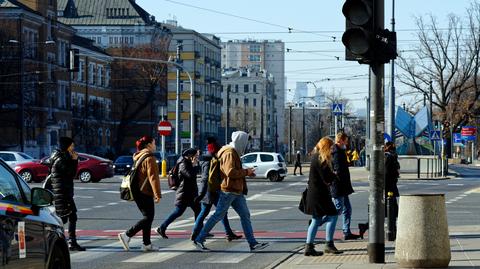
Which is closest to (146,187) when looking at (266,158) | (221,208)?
(221,208)

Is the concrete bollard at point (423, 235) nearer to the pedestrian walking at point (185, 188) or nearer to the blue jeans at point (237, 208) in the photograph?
the blue jeans at point (237, 208)

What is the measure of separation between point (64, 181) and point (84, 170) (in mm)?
30715

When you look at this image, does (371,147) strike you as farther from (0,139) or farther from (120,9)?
(120,9)

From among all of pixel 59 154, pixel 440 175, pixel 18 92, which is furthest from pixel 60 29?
pixel 59 154

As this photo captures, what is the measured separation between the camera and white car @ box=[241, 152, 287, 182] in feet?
164

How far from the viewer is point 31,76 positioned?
7469 centimetres

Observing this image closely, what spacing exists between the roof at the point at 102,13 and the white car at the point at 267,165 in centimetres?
5950

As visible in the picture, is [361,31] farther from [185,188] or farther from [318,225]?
[185,188]

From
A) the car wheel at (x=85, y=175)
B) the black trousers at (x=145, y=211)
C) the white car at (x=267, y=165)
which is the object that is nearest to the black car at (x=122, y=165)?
the white car at (x=267, y=165)

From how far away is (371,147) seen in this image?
12758mm

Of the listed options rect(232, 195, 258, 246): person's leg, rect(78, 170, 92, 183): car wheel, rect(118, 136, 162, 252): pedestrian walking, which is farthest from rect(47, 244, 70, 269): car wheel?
rect(78, 170, 92, 183): car wheel

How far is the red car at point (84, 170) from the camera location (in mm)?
45344

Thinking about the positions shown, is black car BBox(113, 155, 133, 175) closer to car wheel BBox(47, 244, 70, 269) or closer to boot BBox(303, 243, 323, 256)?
boot BBox(303, 243, 323, 256)

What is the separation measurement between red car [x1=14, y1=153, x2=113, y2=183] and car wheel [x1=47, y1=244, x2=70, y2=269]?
120 feet
